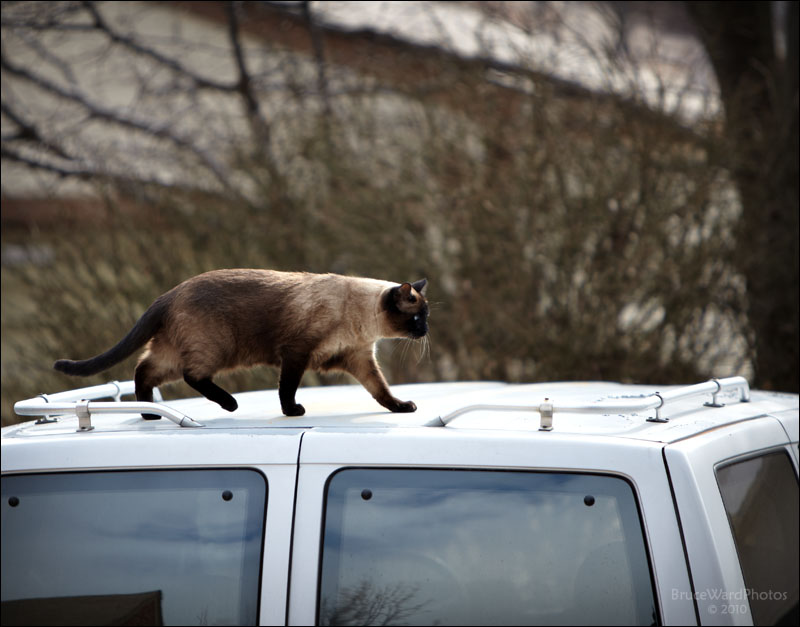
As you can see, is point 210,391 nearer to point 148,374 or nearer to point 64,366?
point 148,374

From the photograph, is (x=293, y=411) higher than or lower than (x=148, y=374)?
lower

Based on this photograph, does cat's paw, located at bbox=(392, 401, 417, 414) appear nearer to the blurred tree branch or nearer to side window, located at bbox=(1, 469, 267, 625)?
side window, located at bbox=(1, 469, 267, 625)

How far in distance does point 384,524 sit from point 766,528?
3.95ft

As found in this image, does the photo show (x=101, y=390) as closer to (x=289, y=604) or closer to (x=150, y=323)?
(x=150, y=323)

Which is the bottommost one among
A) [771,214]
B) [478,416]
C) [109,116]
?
[478,416]

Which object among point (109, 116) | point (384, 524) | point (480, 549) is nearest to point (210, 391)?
point (384, 524)

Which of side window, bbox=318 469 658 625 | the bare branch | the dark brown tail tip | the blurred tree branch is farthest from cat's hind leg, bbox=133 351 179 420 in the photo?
the bare branch

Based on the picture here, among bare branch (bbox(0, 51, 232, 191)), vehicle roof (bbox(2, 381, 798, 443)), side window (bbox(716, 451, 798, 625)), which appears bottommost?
side window (bbox(716, 451, 798, 625))

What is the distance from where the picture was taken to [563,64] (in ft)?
26.3

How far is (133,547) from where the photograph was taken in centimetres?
212

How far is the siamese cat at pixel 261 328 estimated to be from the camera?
2.58 m

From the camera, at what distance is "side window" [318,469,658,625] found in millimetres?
1966

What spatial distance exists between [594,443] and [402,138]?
6.49 m

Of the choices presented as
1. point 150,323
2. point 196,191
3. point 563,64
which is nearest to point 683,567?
point 150,323
